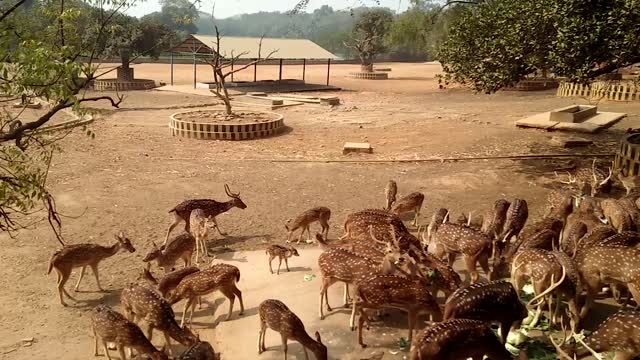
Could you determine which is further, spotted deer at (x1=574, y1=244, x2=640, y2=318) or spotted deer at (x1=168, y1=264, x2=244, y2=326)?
spotted deer at (x1=168, y1=264, x2=244, y2=326)

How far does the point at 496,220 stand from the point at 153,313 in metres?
5.80

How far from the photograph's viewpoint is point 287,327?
20.2ft

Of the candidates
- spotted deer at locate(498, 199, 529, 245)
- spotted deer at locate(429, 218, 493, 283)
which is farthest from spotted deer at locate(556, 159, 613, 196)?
spotted deer at locate(429, 218, 493, 283)

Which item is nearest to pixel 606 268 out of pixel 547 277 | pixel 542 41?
pixel 547 277

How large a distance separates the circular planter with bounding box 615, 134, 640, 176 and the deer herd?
3.98 metres

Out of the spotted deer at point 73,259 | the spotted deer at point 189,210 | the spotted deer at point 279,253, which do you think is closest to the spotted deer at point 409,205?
the spotted deer at point 279,253

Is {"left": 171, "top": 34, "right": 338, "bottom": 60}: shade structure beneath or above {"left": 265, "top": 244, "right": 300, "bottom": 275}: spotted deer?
above

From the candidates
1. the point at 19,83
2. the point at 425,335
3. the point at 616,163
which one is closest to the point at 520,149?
the point at 616,163

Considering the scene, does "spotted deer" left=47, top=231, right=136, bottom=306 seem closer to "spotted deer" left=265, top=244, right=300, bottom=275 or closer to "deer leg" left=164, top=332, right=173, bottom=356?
"deer leg" left=164, top=332, right=173, bottom=356

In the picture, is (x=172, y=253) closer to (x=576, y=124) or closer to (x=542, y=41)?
(x=542, y=41)

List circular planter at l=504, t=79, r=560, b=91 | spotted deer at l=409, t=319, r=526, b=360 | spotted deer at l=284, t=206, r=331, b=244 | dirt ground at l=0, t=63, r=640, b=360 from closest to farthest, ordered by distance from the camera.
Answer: spotted deer at l=409, t=319, r=526, b=360, dirt ground at l=0, t=63, r=640, b=360, spotted deer at l=284, t=206, r=331, b=244, circular planter at l=504, t=79, r=560, b=91

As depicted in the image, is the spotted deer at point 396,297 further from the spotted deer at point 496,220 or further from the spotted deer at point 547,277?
the spotted deer at point 496,220

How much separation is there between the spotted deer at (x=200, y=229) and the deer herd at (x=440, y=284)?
0.03 meters

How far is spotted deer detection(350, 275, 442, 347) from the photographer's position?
639 centimetres
